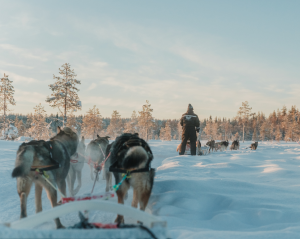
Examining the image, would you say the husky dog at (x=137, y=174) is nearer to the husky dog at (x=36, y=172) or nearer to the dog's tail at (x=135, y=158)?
the dog's tail at (x=135, y=158)

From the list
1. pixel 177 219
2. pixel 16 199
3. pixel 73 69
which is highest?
pixel 73 69

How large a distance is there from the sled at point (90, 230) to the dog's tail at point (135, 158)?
3.68ft

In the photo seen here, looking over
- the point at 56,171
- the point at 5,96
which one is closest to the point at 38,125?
the point at 5,96

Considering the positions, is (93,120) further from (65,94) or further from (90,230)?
(90,230)

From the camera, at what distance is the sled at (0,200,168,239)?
1.05 metres

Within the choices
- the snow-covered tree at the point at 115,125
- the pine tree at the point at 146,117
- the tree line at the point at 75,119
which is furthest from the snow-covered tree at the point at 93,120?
the snow-covered tree at the point at 115,125

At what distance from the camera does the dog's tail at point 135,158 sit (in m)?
2.43

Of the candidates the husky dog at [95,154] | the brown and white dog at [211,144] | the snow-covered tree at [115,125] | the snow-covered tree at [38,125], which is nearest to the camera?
the husky dog at [95,154]

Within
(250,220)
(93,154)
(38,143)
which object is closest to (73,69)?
(93,154)

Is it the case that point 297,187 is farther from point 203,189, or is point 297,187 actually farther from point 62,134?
point 62,134

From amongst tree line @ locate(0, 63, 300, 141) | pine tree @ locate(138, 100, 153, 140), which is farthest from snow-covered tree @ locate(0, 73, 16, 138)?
pine tree @ locate(138, 100, 153, 140)

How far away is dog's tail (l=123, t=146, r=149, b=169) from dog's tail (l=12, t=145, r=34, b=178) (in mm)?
1189

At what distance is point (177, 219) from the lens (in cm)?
277

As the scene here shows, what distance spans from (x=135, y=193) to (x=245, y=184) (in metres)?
2.59
